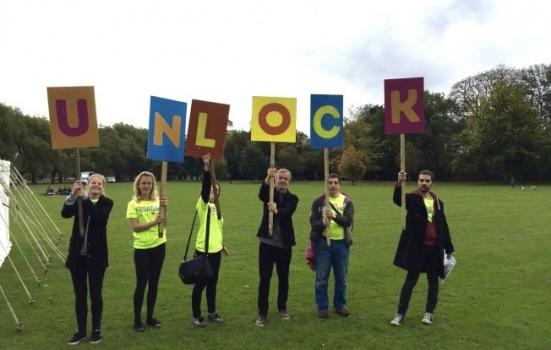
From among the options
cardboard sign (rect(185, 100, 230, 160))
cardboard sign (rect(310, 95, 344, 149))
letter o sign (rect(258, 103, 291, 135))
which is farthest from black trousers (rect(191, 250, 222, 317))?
cardboard sign (rect(310, 95, 344, 149))

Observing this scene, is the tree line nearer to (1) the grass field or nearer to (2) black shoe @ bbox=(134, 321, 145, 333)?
(1) the grass field

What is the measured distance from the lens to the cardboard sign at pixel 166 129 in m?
6.75

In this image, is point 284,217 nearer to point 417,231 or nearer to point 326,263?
point 326,263

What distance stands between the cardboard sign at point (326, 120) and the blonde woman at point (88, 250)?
11.4 ft

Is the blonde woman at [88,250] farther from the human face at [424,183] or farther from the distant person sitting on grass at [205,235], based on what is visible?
the human face at [424,183]

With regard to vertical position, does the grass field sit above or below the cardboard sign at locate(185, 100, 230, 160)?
below

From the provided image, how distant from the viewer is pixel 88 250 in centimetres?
605

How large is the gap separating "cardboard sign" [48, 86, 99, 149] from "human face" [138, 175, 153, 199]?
0.85 meters

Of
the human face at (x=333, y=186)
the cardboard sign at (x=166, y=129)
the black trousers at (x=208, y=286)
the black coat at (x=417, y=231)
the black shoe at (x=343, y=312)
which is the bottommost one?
the black shoe at (x=343, y=312)

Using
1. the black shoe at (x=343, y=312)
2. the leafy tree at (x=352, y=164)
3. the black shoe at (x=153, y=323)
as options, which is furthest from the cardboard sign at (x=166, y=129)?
the leafy tree at (x=352, y=164)

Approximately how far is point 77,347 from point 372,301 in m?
4.81

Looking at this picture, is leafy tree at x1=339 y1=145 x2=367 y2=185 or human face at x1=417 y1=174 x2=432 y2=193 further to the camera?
leafy tree at x1=339 y1=145 x2=367 y2=185

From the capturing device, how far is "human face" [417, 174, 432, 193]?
6.86m

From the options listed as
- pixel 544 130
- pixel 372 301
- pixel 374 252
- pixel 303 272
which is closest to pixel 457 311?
pixel 372 301
